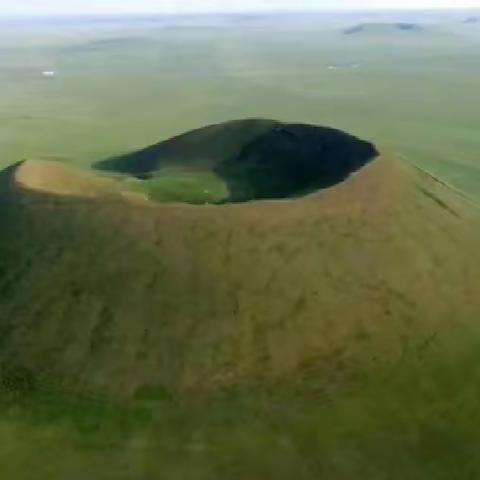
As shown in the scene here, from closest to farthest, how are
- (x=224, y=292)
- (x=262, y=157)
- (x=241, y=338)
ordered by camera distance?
(x=241, y=338) → (x=224, y=292) → (x=262, y=157)

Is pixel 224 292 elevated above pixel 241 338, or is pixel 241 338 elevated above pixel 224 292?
pixel 224 292

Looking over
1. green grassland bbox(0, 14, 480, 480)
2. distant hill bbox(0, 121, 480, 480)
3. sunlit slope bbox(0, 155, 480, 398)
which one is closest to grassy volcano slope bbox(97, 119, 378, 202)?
green grassland bbox(0, 14, 480, 480)

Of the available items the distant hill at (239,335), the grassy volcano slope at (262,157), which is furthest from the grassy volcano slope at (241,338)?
the grassy volcano slope at (262,157)

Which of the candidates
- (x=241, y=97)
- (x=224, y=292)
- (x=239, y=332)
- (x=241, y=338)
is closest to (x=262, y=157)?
(x=224, y=292)

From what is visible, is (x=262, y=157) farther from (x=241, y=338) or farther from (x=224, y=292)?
(x=241, y=338)

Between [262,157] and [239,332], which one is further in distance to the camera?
[262,157]

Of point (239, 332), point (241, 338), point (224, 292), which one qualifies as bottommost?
point (241, 338)

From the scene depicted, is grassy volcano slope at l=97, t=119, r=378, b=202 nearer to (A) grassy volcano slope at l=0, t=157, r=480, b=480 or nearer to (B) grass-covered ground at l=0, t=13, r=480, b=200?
(A) grassy volcano slope at l=0, t=157, r=480, b=480

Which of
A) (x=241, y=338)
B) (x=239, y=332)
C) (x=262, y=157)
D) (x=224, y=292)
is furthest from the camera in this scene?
(x=262, y=157)
